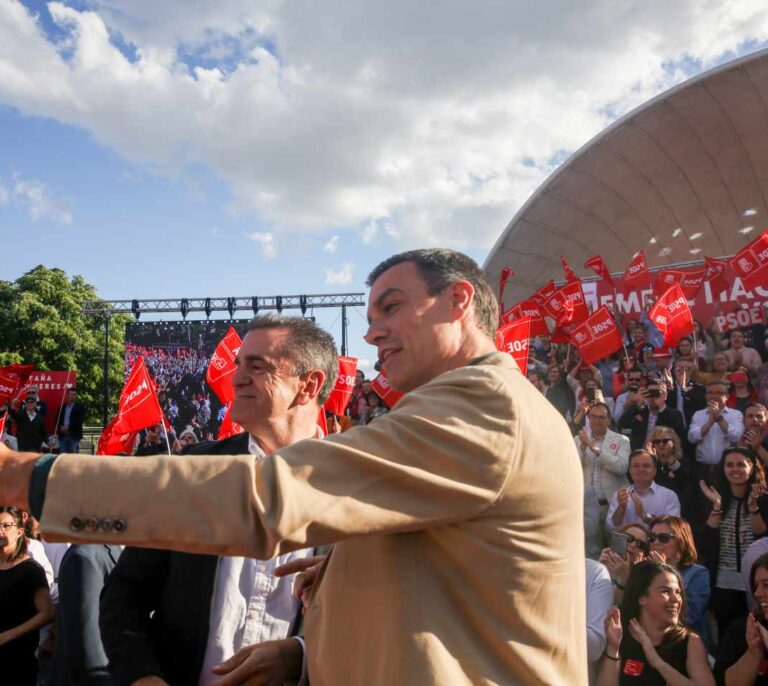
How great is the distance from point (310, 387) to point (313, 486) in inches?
68.4

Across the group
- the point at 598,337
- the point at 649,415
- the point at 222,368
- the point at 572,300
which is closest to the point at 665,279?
the point at 572,300

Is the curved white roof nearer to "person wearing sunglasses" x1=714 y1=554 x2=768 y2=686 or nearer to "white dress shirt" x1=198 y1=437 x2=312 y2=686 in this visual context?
"person wearing sunglasses" x1=714 y1=554 x2=768 y2=686

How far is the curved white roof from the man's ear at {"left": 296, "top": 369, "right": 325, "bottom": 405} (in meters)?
20.7

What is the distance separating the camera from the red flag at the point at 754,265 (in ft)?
33.9

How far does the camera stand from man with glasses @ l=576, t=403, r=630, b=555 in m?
7.25

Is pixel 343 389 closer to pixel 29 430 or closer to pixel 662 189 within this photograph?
pixel 29 430

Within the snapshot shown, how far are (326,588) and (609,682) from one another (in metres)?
3.60

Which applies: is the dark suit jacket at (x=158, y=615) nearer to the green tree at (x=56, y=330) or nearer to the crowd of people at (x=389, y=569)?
the crowd of people at (x=389, y=569)

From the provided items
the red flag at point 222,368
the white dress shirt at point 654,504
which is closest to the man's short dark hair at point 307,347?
the white dress shirt at point 654,504

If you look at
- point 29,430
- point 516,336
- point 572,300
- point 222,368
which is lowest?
point 29,430

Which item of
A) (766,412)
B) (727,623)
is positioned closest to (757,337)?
(766,412)

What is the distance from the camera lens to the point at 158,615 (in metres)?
2.43

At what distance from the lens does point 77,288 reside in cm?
4075

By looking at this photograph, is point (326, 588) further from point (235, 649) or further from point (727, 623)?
point (727, 623)
